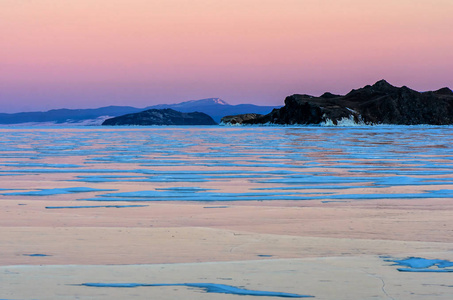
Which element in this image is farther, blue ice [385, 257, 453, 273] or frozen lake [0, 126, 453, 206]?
frozen lake [0, 126, 453, 206]

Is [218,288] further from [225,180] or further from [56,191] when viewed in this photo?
[225,180]

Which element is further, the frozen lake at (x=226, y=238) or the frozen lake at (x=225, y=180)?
the frozen lake at (x=225, y=180)

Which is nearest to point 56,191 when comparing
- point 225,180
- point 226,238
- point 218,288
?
point 225,180

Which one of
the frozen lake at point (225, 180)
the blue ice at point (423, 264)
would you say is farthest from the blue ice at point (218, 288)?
the frozen lake at point (225, 180)

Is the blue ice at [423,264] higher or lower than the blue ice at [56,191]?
lower

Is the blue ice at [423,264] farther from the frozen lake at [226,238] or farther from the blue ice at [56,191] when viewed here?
the blue ice at [56,191]

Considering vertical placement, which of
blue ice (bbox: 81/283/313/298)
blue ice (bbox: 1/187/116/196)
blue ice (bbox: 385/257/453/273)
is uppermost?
blue ice (bbox: 1/187/116/196)

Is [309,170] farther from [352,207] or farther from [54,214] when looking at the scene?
[54,214]

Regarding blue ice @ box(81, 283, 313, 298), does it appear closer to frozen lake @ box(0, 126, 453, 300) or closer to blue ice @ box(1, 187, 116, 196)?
frozen lake @ box(0, 126, 453, 300)

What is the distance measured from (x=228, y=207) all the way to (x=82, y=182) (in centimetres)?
537

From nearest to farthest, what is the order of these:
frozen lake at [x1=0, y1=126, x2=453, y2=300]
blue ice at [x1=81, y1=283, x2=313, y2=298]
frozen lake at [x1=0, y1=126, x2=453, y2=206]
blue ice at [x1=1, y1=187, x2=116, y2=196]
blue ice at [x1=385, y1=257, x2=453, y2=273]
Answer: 1. blue ice at [x1=81, y1=283, x2=313, y2=298]
2. frozen lake at [x1=0, y1=126, x2=453, y2=300]
3. blue ice at [x1=385, y1=257, x2=453, y2=273]
4. frozen lake at [x1=0, y1=126, x2=453, y2=206]
5. blue ice at [x1=1, y1=187, x2=116, y2=196]

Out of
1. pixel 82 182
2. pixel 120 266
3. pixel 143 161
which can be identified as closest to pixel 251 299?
pixel 120 266

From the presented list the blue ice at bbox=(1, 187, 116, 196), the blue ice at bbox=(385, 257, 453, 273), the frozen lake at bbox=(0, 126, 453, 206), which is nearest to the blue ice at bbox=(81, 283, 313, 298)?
the blue ice at bbox=(385, 257, 453, 273)

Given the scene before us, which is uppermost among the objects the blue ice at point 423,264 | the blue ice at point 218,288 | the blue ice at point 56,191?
the blue ice at point 56,191
